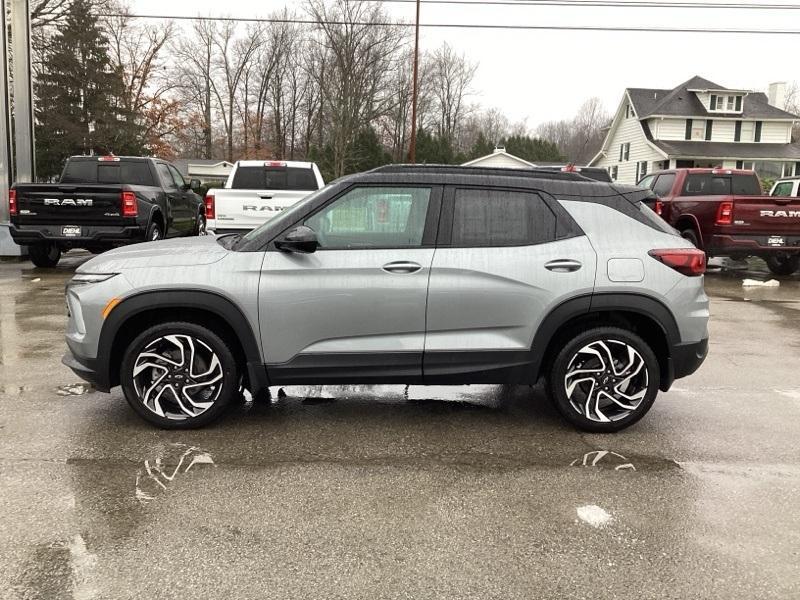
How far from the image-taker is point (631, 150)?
45781 mm

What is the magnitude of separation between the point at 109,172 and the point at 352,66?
3113 cm

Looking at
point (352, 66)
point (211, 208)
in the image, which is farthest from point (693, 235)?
point (352, 66)

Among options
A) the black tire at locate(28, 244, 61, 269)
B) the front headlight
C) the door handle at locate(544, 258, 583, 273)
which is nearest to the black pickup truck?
the black tire at locate(28, 244, 61, 269)

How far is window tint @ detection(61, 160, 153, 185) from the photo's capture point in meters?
13.0

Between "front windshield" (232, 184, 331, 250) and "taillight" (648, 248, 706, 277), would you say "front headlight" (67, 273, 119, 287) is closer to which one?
"front windshield" (232, 184, 331, 250)

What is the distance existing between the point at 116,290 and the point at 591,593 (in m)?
3.25

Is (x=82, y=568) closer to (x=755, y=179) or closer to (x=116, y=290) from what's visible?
(x=116, y=290)

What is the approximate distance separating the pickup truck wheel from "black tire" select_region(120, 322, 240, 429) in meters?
7.81

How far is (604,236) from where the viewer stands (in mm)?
4453

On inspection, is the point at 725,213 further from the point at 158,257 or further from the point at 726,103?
the point at 726,103

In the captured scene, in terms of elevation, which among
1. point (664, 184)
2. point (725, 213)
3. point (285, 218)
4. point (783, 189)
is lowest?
point (285, 218)

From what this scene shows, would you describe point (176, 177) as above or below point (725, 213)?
above

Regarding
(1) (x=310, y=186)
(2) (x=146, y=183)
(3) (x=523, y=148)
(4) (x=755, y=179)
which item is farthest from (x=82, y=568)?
(3) (x=523, y=148)

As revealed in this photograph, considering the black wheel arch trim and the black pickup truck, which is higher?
the black pickup truck
